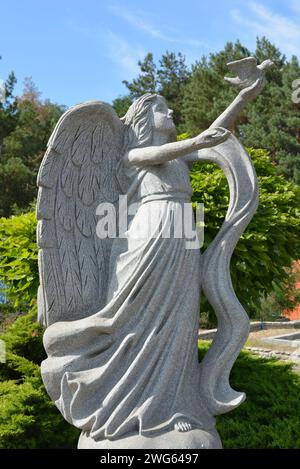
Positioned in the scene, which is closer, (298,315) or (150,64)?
(298,315)

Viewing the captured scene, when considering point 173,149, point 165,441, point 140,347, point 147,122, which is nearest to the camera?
point 165,441

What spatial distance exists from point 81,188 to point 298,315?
16.1 metres

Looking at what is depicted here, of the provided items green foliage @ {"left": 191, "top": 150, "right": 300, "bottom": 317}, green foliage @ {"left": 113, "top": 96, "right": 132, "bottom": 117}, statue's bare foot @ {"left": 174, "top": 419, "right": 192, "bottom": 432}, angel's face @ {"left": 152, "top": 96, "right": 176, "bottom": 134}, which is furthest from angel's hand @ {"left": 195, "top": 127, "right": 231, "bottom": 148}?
green foliage @ {"left": 113, "top": 96, "right": 132, "bottom": 117}

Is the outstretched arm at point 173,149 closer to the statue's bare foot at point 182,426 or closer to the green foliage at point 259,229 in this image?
the statue's bare foot at point 182,426

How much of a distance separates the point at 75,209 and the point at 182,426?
1.61 meters

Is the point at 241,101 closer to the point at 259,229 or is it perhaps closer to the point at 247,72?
the point at 247,72

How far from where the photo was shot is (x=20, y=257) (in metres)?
6.44

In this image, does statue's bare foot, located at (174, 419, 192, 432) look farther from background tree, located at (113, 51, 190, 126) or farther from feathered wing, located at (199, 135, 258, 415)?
background tree, located at (113, 51, 190, 126)

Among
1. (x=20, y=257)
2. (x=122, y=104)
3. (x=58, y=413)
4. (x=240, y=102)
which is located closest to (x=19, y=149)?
(x=122, y=104)

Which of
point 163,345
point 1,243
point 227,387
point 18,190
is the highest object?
point 18,190

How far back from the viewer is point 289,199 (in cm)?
723

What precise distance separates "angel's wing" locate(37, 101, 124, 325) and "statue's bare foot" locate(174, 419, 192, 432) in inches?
36.6
